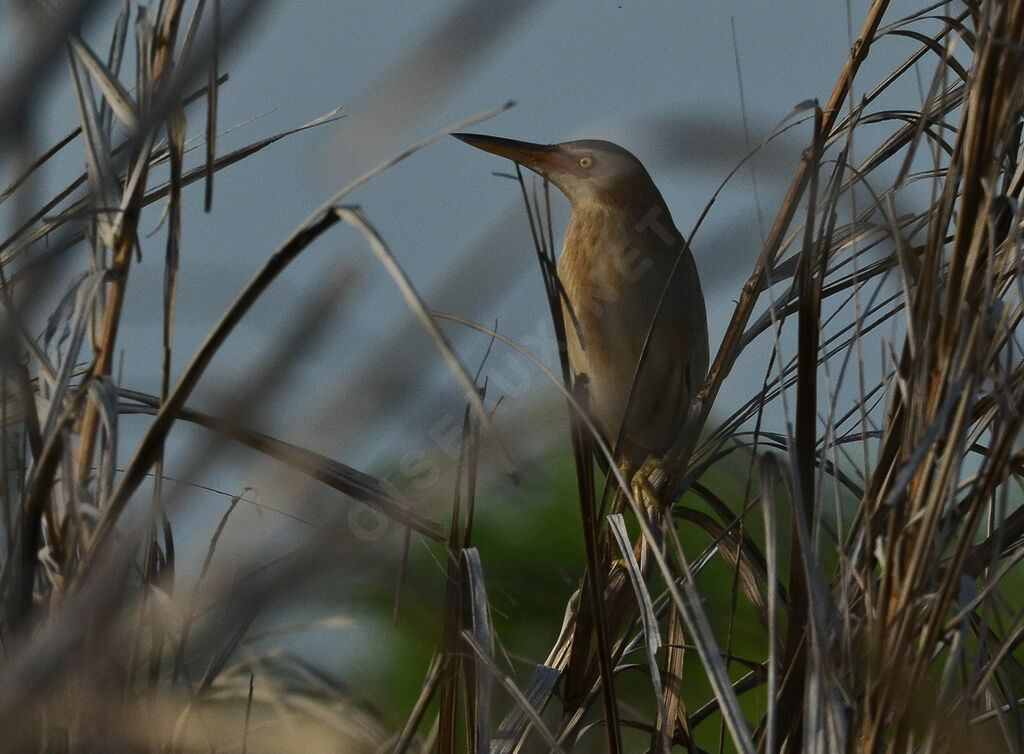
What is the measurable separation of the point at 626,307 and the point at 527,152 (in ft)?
1.42

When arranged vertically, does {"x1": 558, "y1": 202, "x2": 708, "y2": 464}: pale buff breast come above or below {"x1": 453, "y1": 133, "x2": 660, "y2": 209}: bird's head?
below

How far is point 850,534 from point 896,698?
198 mm

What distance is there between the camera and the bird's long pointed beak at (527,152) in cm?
247

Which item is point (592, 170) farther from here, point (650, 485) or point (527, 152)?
point (650, 485)

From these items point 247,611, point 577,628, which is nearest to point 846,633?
point 577,628

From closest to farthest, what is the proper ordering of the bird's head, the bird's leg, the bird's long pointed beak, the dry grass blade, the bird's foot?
the dry grass blade
the bird's leg
the bird's foot
the bird's long pointed beak
the bird's head

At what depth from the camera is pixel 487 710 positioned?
113cm

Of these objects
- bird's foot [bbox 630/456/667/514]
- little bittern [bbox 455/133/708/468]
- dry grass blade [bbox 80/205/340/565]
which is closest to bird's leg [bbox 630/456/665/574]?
bird's foot [bbox 630/456/667/514]

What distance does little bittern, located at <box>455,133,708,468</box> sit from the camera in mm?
2508

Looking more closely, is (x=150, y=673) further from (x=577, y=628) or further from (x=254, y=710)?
(x=577, y=628)

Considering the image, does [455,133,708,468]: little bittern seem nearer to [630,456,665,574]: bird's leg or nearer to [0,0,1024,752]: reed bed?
[630,456,665,574]: bird's leg

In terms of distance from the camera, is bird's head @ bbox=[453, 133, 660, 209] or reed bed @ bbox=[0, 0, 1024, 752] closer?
reed bed @ bbox=[0, 0, 1024, 752]

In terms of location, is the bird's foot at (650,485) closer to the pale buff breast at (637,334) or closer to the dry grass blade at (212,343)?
the pale buff breast at (637,334)

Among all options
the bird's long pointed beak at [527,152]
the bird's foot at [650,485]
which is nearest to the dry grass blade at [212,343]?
the bird's foot at [650,485]
